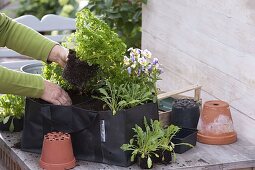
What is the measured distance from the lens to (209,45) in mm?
2416

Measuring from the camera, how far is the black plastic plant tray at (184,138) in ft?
6.92

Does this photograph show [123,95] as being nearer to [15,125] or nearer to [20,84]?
[20,84]

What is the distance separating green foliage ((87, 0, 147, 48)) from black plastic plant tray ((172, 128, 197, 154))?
144cm

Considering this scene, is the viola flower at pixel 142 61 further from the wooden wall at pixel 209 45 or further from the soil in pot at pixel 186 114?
the wooden wall at pixel 209 45

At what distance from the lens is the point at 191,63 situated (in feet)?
8.36

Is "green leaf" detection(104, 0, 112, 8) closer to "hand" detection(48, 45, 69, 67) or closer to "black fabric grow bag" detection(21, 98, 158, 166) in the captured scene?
"hand" detection(48, 45, 69, 67)

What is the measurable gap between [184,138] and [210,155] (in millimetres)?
104

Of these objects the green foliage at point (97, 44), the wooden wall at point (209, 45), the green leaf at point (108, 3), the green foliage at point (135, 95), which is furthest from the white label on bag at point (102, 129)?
the green leaf at point (108, 3)

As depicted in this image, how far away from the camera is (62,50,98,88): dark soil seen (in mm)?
2074

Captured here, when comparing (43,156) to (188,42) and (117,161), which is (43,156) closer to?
(117,161)

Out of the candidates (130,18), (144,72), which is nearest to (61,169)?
(144,72)

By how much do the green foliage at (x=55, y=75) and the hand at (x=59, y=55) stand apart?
0.02 m

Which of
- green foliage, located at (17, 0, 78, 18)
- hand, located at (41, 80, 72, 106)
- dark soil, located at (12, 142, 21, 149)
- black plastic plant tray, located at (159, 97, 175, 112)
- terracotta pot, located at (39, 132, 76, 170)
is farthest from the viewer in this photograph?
green foliage, located at (17, 0, 78, 18)

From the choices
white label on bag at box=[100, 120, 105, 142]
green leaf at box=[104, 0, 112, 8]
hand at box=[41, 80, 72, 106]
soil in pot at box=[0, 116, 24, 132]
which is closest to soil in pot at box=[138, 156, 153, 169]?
white label on bag at box=[100, 120, 105, 142]
